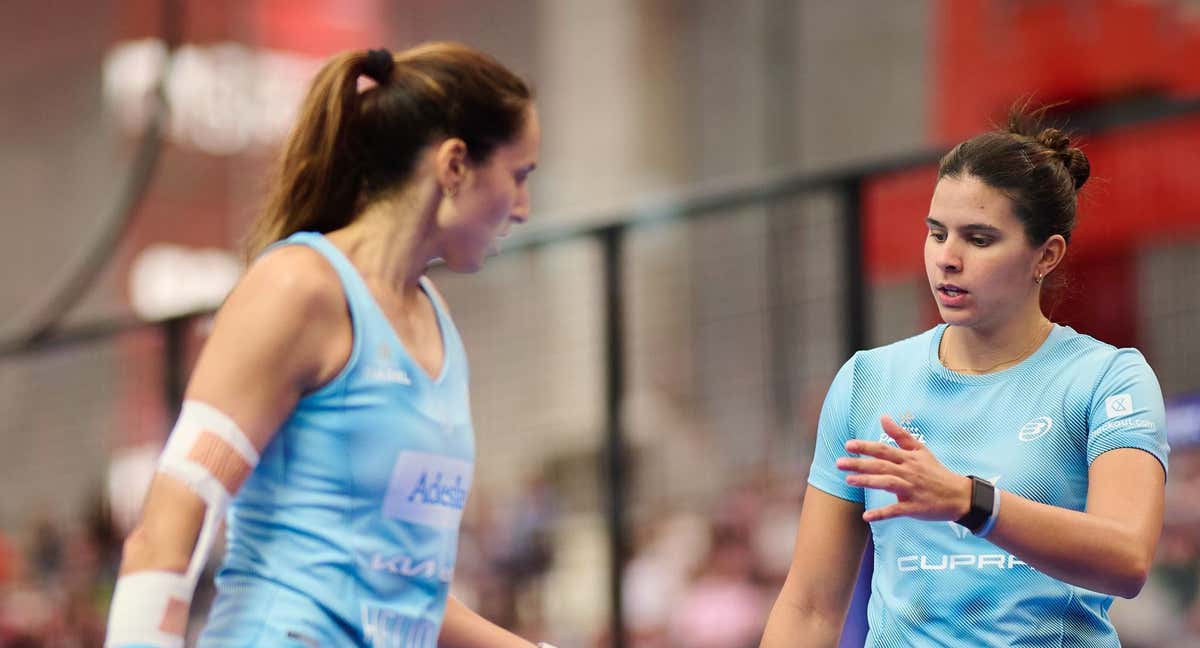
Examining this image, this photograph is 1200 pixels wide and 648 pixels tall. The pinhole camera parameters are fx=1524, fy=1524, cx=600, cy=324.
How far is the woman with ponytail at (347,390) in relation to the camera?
5.82 ft

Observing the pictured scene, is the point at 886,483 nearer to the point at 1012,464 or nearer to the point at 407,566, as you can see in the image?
the point at 1012,464

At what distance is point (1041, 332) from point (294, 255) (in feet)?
3.06

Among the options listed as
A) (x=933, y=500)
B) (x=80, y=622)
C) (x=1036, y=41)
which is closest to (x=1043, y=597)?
(x=933, y=500)

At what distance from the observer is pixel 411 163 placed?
200 centimetres

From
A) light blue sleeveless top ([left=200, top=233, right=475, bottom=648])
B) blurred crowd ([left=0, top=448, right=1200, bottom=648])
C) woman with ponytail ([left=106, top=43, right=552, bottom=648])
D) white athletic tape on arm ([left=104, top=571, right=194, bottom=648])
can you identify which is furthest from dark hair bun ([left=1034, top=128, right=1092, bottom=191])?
blurred crowd ([left=0, top=448, right=1200, bottom=648])

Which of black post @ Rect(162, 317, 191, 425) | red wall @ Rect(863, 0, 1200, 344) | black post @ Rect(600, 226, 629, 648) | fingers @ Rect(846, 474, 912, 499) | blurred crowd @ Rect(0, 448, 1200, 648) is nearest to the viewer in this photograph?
fingers @ Rect(846, 474, 912, 499)

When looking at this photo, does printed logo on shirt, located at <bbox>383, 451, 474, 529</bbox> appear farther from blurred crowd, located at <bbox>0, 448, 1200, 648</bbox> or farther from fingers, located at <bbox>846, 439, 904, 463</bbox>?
blurred crowd, located at <bbox>0, 448, 1200, 648</bbox>

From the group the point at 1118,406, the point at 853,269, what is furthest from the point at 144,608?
the point at 853,269

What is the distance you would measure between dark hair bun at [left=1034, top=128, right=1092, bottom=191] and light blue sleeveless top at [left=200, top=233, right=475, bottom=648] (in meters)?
0.84

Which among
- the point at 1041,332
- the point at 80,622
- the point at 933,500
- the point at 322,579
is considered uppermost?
the point at 1041,332

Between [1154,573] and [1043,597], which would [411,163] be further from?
[1154,573]

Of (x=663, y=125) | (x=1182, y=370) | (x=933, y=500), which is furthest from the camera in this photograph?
(x=663, y=125)

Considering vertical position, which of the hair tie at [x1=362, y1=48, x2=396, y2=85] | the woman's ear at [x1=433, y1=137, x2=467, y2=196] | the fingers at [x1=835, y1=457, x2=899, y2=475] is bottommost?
the fingers at [x1=835, y1=457, x2=899, y2=475]

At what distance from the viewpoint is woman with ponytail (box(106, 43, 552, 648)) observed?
1772 mm
